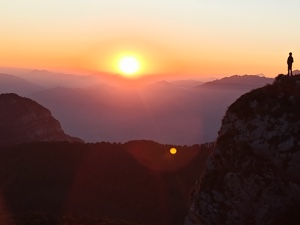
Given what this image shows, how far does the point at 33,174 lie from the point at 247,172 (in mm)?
116200

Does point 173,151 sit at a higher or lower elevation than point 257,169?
lower

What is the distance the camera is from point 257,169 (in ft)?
108

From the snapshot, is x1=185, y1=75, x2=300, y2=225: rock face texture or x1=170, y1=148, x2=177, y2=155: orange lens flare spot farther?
x1=170, y1=148, x2=177, y2=155: orange lens flare spot

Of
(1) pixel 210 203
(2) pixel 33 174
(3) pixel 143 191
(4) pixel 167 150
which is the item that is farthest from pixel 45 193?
(1) pixel 210 203

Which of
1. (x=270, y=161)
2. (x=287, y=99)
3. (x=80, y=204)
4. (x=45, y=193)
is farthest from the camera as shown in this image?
(x=45, y=193)

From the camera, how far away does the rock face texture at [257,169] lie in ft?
103

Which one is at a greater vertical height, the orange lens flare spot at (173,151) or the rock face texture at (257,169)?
the rock face texture at (257,169)

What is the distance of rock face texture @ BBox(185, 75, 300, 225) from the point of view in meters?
31.4

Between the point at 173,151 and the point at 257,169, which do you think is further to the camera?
the point at 173,151

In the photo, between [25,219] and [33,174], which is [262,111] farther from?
[33,174]

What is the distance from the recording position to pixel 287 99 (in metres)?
35.3

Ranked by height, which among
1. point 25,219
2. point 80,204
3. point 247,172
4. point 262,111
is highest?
point 262,111

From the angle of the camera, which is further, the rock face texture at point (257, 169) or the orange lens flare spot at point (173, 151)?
the orange lens flare spot at point (173, 151)

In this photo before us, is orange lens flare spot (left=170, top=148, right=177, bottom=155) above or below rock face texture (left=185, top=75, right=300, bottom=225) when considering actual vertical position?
below
